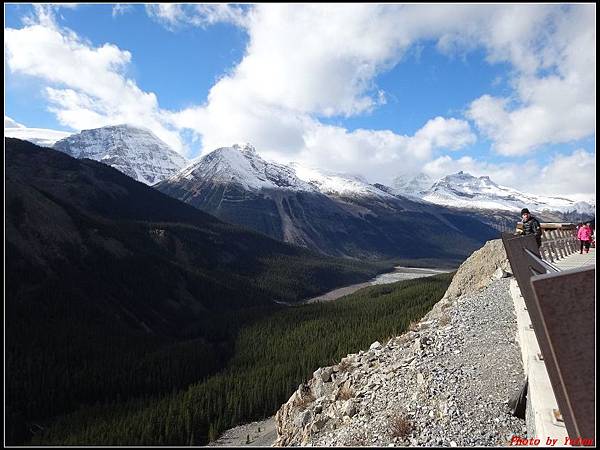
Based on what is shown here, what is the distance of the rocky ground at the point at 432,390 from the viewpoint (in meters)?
12.2

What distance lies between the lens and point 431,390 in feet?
46.9

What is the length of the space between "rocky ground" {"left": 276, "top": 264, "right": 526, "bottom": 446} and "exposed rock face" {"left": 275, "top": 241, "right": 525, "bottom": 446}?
29 millimetres

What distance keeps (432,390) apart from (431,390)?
3cm

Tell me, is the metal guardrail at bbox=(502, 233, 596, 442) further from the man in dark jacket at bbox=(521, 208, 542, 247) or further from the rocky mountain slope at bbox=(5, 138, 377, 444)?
the rocky mountain slope at bbox=(5, 138, 377, 444)

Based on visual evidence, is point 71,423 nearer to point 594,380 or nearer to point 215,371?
point 215,371

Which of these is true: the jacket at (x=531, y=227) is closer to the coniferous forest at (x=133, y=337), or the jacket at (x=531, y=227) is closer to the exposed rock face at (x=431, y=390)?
the exposed rock face at (x=431, y=390)

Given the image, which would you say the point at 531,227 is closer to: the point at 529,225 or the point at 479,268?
the point at 529,225

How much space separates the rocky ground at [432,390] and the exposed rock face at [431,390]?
3cm

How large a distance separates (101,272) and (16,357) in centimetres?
5140

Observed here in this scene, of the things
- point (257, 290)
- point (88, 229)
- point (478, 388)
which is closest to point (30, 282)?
point (88, 229)

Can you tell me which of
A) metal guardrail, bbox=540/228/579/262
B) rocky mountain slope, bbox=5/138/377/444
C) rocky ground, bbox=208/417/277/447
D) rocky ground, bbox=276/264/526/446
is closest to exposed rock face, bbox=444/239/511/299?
metal guardrail, bbox=540/228/579/262

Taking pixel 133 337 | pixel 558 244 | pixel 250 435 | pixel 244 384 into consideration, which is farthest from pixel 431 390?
pixel 133 337

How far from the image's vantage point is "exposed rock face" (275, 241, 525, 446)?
12227 millimetres

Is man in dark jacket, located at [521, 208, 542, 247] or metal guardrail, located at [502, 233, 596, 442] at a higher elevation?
man in dark jacket, located at [521, 208, 542, 247]
